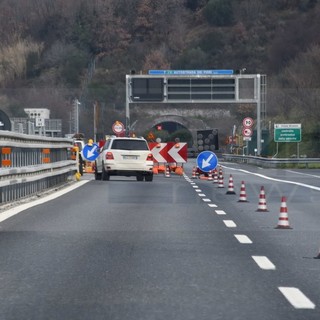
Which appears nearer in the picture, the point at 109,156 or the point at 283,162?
the point at 109,156

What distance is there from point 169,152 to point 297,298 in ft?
107

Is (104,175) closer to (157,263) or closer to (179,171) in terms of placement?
(179,171)

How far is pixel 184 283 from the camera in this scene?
9859mm

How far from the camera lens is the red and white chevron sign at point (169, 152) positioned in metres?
41.3

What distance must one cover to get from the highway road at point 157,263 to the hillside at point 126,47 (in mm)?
133055

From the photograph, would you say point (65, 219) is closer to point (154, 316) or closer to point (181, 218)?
point (181, 218)

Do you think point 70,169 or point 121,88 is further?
point 121,88

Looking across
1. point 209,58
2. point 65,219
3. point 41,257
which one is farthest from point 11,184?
point 209,58

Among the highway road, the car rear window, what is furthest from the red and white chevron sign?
the highway road

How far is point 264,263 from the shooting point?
37.1 ft

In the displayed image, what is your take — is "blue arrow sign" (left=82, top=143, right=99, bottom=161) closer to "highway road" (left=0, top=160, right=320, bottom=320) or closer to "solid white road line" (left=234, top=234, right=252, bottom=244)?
"highway road" (left=0, top=160, right=320, bottom=320)

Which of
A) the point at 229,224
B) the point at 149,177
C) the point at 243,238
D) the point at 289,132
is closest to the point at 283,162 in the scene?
the point at 289,132

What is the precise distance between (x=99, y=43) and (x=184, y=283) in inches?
6985

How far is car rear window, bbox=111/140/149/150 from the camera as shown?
36.9 m
